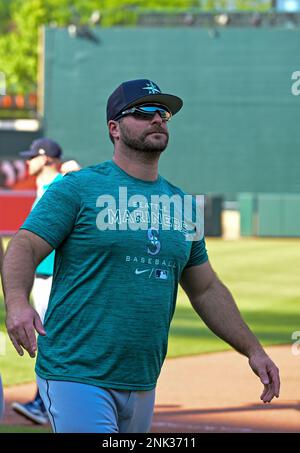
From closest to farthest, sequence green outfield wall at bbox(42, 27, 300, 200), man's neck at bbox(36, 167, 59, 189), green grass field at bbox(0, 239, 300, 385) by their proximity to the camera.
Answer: man's neck at bbox(36, 167, 59, 189)
green grass field at bbox(0, 239, 300, 385)
green outfield wall at bbox(42, 27, 300, 200)

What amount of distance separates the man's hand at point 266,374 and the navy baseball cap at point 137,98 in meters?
1.17

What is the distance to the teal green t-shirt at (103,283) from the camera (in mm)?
4270

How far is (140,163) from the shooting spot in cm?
448

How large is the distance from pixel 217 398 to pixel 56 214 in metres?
5.71

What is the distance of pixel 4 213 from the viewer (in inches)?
1273

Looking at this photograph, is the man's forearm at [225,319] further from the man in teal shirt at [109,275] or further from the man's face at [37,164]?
the man's face at [37,164]

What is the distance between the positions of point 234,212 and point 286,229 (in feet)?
6.71

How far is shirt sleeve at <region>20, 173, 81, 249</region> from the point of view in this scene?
4.25m

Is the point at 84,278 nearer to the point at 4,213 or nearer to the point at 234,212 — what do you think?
the point at 4,213

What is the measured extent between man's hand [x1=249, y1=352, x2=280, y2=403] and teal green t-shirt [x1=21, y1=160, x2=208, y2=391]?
51 cm

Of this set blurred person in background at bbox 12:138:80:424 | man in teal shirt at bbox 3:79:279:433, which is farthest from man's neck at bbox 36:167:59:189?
man in teal shirt at bbox 3:79:279:433

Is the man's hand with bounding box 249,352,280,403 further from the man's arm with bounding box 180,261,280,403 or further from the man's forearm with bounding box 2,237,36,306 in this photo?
the man's forearm with bounding box 2,237,36,306

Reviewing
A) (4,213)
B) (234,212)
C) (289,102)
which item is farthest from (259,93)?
(4,213)

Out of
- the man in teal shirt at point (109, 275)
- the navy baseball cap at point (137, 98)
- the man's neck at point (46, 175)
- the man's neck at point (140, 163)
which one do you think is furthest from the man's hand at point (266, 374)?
the man's neck at point (46, 175)
